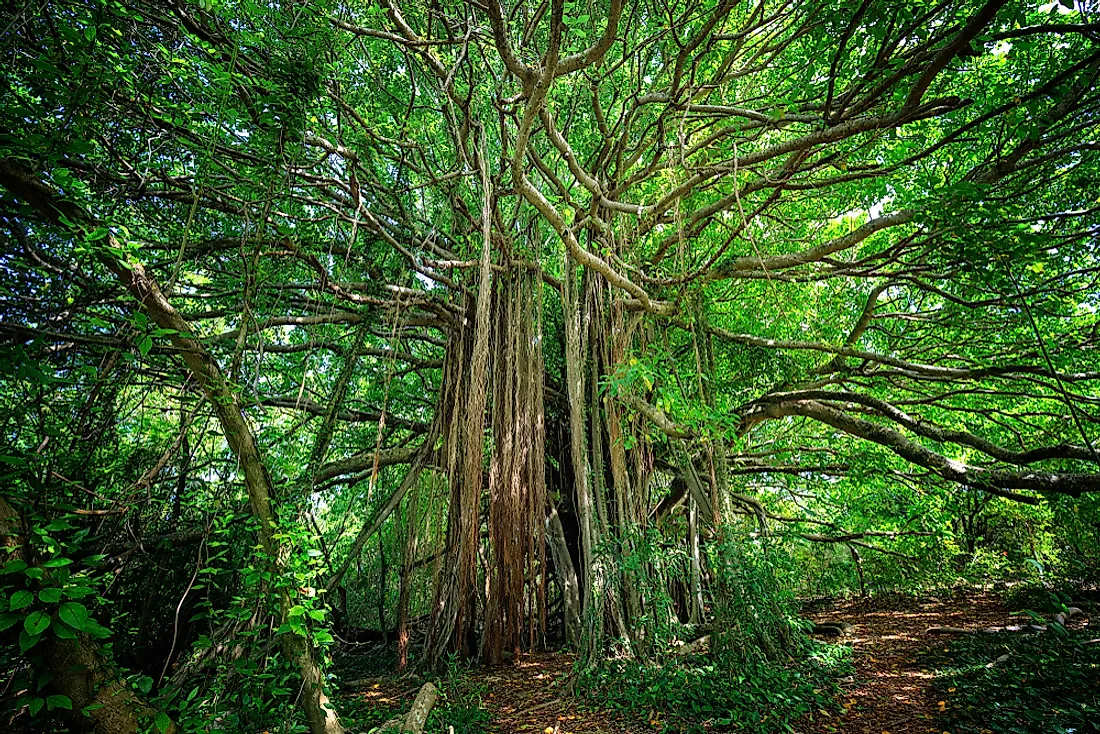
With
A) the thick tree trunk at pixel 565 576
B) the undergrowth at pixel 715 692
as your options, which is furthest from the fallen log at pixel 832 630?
the thick tree trunk at pixel 565 576

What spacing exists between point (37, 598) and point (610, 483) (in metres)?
3.08

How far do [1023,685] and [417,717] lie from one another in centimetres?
286

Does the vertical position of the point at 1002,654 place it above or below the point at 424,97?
below

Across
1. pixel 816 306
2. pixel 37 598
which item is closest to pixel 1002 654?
pixel 816 306

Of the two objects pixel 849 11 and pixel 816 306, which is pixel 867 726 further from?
pixel 816 306

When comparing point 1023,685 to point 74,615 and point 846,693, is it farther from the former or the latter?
point 74,615

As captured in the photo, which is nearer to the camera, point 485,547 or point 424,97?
point 424,97

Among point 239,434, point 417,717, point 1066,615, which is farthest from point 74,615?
point 1066,615

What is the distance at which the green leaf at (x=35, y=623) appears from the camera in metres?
1.16

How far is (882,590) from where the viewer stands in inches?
233

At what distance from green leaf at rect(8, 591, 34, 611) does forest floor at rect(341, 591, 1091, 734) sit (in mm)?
1884

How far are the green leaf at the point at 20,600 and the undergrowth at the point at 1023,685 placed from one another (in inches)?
126

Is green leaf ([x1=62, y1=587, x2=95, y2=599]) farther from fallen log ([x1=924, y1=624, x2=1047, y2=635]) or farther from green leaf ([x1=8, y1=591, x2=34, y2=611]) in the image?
fallen log ([x1=924, y1=624, x2=1047, y2=635])

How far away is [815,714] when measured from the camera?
237 cm
